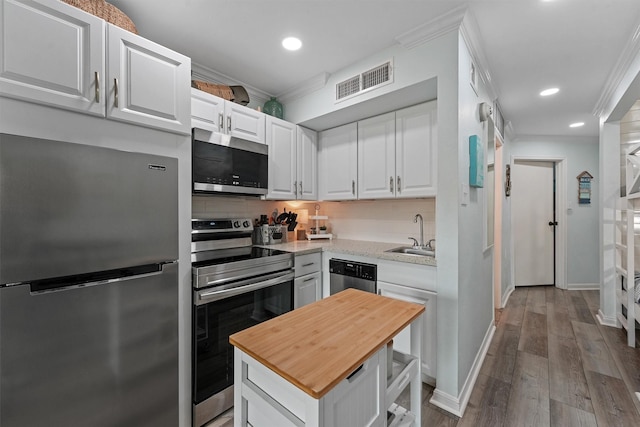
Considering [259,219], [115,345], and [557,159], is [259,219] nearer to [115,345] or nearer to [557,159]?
[115,345]

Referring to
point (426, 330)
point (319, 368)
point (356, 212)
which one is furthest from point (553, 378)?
point (319, 368)

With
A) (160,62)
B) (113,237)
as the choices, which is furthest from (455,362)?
(160,62)

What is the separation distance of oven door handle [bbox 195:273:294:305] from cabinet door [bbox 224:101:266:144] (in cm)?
122

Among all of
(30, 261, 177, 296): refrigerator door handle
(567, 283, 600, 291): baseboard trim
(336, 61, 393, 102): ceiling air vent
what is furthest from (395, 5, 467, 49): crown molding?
(567, 283, 600, 291): baseboard trim

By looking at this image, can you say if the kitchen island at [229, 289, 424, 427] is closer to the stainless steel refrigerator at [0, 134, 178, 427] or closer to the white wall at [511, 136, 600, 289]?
the stainless steel refrigerator at [0, 134, 178, 427]

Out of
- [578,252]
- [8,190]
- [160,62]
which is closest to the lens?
[8,190]

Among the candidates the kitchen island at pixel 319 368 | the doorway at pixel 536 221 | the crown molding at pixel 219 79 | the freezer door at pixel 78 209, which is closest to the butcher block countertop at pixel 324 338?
the kitchen island at pixel 319 368

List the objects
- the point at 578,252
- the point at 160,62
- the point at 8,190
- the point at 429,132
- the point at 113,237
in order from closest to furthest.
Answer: the point at 8,190 < the point at 113,237 < the point at 160,62 < the point at 429,132 < the point at 578,252

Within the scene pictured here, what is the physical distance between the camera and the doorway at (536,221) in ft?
15.1

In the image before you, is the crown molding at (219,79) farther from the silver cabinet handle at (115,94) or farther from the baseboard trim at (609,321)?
the baseboard trim at (609,321)

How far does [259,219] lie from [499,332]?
2.86 m

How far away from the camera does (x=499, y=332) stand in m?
2.94

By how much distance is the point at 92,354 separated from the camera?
1272 mm

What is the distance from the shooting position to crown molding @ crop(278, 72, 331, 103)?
2.52 metres
